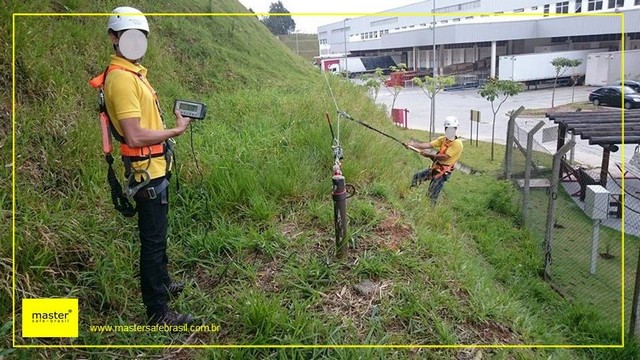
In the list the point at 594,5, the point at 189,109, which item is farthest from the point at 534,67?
the point at 189,109

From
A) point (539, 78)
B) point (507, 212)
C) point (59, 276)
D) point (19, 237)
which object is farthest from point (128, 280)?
point (539, 78)

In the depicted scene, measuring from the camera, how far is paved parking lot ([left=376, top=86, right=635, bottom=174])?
16492 millimetres

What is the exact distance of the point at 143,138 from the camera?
2498 millimetres

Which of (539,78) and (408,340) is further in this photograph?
(539,78)

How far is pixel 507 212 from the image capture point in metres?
8.76

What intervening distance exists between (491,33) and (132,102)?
130 ft

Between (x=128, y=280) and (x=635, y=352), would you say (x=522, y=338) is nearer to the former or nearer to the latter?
(x=635, y=352)

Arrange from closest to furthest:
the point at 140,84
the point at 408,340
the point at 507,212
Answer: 1. the point at 140,84
2. the point at 408,340
3. the point at 507,212

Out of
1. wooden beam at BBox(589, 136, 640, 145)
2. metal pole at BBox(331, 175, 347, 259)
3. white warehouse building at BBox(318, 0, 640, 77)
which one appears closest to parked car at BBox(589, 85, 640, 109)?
white warehouse building at BBox(318, 0, 640, 77)

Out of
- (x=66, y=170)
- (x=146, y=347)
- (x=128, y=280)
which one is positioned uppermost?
(x=66, y=170)

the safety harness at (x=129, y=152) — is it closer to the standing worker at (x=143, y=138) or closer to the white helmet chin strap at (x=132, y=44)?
the standing worker at (x=143, y=138)

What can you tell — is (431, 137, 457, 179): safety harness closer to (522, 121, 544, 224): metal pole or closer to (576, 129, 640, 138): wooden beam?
(522, 121, 544, 224): metal pole

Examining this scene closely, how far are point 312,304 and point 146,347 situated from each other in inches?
42.7

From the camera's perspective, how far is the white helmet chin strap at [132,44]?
8.26ft
